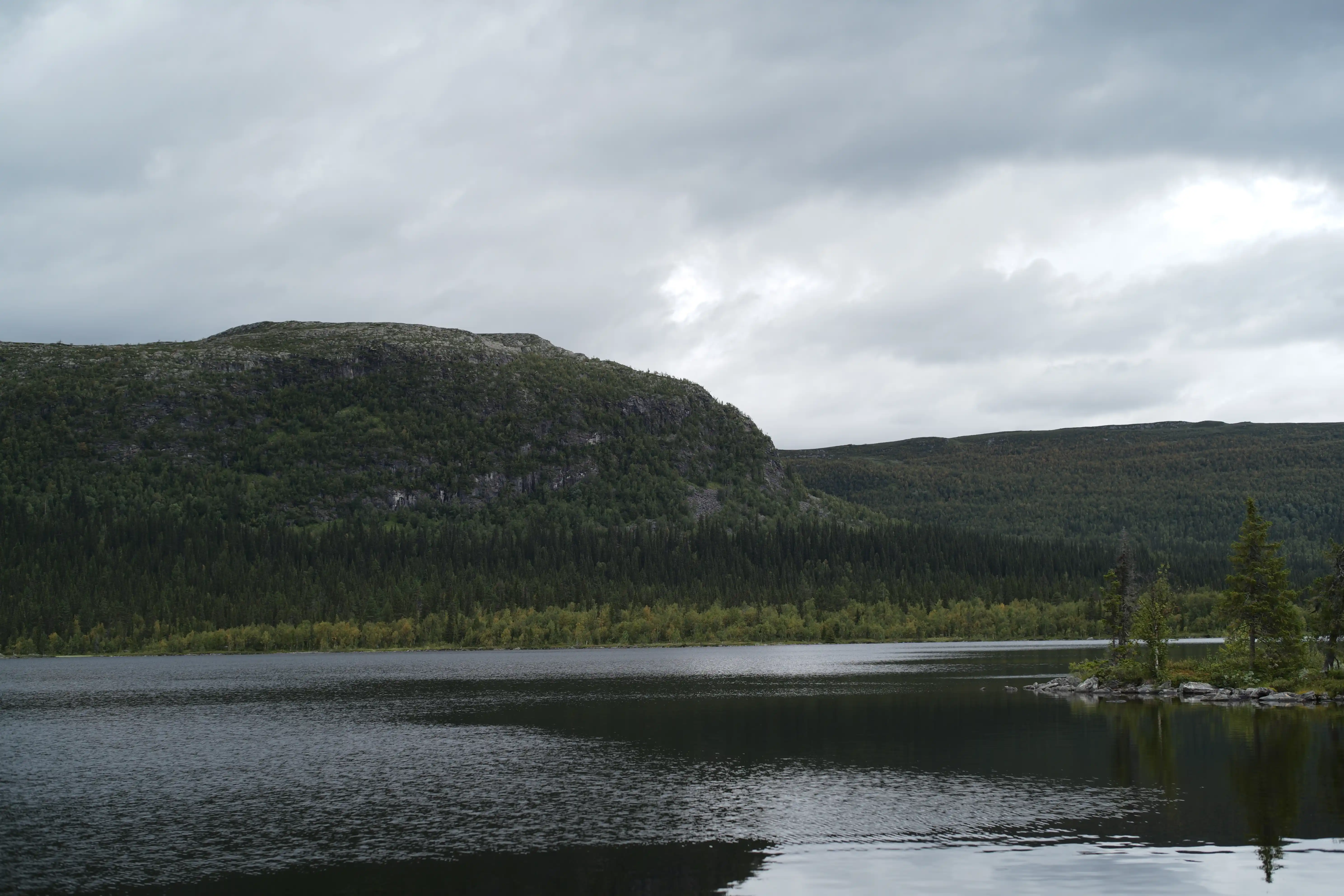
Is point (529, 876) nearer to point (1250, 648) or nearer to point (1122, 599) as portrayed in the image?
point (1250, 648)

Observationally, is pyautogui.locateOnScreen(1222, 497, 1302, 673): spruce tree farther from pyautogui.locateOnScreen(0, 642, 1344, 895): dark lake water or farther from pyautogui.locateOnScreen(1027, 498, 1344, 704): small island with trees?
pyautogui.locateOnScreen(0, 642, 1344, 895): dark lake water

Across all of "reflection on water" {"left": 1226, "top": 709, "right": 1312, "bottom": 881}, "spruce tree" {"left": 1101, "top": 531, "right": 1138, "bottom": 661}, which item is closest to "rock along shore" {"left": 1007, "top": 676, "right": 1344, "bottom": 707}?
"reflection on water" {"left": 1226, "top": 709, "right": 1312, "bottom": 881}

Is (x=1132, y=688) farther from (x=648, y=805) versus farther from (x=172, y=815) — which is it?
(x=172, y=815)

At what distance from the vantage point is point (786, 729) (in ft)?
294

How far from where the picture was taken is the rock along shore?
9388cm

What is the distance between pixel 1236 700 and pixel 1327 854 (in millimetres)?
61334

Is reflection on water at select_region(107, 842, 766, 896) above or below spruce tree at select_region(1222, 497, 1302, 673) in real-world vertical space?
below

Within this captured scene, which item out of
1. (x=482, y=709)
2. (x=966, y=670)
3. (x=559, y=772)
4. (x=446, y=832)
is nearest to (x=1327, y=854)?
(x=446, y=832)

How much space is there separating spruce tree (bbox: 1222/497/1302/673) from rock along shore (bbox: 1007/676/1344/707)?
146 inches

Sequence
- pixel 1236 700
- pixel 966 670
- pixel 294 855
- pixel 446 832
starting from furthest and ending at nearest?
pixel 966 670 → pixel 1236 700 → pixel 446 832 → pixel 294 855

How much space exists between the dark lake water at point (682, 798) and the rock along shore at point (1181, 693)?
3.30 m

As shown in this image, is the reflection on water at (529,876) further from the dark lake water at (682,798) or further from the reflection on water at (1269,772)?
the reflection on water at (1269,772)

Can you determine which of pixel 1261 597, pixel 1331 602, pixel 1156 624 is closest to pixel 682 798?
pixel 1261 597

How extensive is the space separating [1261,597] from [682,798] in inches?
2515
